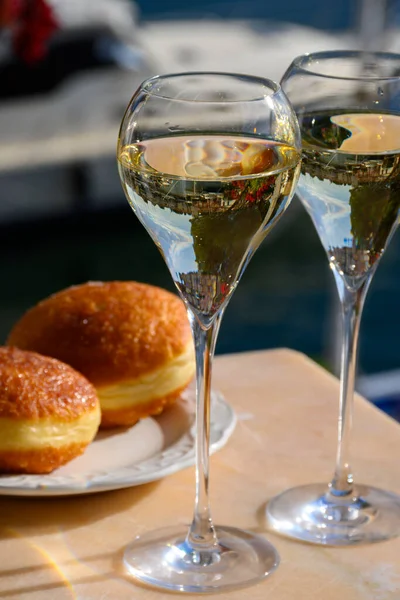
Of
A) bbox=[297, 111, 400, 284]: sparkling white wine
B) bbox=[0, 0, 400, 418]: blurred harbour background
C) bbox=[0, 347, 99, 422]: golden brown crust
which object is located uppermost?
bbox=[297, 111, 400, 284]: sparkling white wine

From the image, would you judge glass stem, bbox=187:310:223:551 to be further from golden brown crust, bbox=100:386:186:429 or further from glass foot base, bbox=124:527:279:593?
golden brown crust, bbox=100:386:186:429

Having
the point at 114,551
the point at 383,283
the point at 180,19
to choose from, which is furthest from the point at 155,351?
the point at 180,19

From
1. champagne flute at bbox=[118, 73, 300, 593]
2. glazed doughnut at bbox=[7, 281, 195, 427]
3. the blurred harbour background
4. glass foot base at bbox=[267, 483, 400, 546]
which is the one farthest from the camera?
the blurred harbour background

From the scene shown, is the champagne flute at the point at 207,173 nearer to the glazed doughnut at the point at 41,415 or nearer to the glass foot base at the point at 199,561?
the glass foot base at the point at 199,561

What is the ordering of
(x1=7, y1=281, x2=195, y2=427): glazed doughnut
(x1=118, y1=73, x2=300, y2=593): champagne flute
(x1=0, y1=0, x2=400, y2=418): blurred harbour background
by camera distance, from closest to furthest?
(x1=118, y1=73, x2=300, y2=593): champagne flute → (x1=7, y1=281, x2=195, y2=427): glazed doughnut → (x1=0, y1=0, x2=400, y2=418): blurred harbour background

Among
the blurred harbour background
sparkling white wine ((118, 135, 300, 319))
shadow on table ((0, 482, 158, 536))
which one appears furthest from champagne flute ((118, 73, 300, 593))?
the blurred harbour background

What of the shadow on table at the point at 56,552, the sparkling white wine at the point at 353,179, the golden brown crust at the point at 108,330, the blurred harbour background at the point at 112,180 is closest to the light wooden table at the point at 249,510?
the shadow on table at the point at 56,552

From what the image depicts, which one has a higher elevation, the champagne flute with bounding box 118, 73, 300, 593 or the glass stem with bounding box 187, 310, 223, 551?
the champagne flute with bounding box 118, 73, 300, 593
